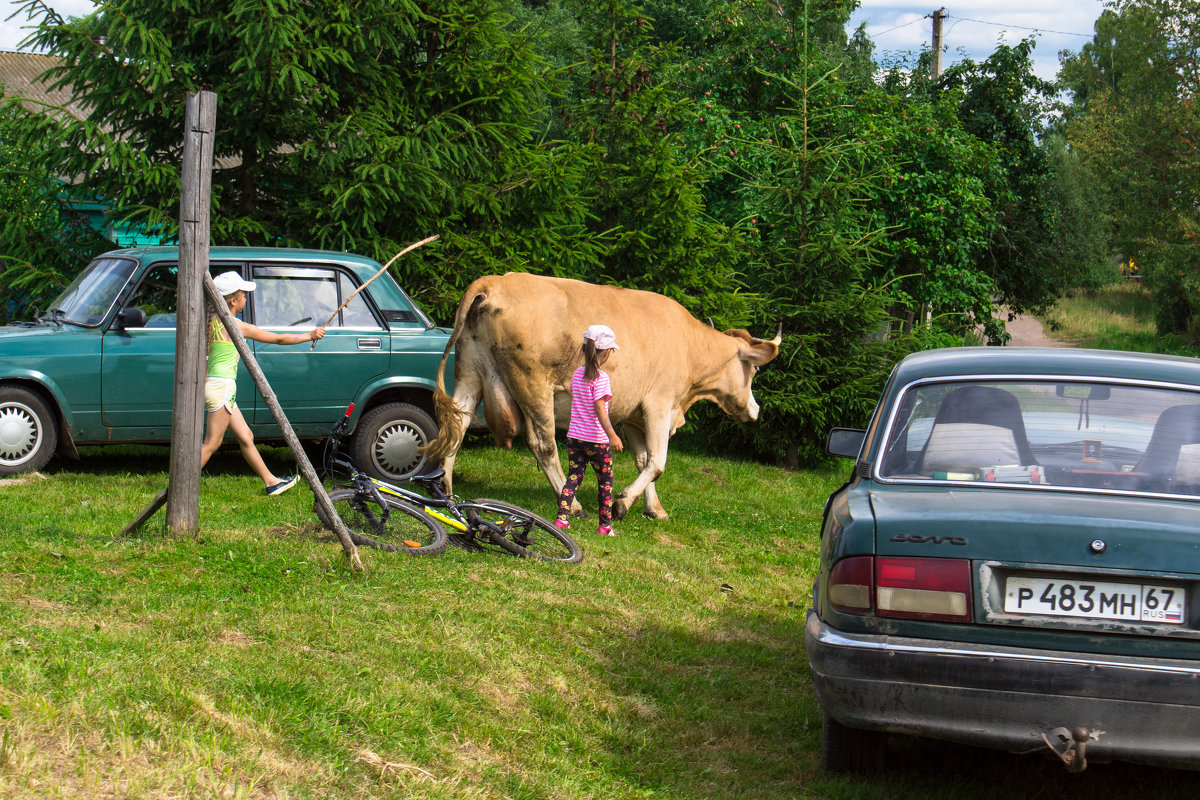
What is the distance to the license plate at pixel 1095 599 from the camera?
11.8ft

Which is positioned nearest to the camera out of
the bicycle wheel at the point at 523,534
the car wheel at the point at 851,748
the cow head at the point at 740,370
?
the car wheel at the point at 851,748

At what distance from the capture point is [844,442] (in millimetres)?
5496

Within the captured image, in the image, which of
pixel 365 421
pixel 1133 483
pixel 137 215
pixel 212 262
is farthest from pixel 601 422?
pixel 137 215

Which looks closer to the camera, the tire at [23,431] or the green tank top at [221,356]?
the green tank top at [221,356]

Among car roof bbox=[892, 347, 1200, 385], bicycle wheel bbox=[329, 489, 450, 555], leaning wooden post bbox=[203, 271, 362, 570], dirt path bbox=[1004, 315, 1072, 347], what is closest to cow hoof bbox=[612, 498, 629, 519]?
bicycle wheel bbox=[329, 489, 450, 555]

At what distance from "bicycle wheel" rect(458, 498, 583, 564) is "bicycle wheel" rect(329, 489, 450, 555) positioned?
33cm

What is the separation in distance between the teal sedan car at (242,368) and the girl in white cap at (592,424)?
1953 mm

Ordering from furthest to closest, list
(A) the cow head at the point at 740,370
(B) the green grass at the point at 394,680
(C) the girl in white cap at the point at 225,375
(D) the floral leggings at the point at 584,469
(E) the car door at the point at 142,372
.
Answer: (A) the cow head at the point at 740,370
(E) the car door at the point at 142,372
(D) the floral leggings at the point at 584,469
(C) the girl in white cap at the point at 225,375
(B) the green grass at the point at 394,680

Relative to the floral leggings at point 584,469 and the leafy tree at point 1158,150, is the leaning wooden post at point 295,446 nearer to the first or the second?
the floral leggings at point 584,469

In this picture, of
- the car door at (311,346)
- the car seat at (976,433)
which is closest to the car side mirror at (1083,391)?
the car seat at (976,433)

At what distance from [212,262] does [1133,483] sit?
7700mm

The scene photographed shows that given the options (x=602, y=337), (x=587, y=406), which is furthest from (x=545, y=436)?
(x=602, y=337)

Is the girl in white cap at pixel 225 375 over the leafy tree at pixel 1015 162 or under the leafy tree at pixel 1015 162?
under

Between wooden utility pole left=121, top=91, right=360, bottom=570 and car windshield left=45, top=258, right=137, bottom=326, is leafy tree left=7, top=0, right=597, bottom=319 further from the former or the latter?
wooden utility pole left=121, top=91, right=360, bottom=570
